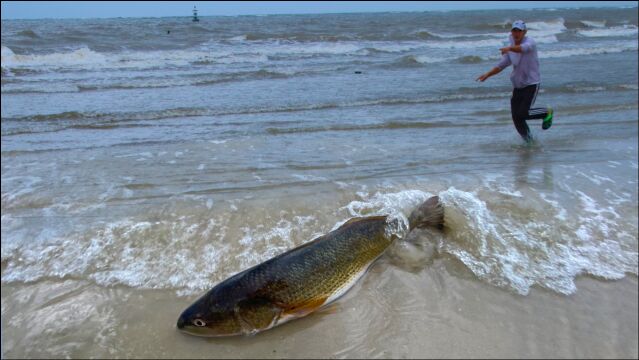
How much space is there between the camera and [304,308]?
9.71ft

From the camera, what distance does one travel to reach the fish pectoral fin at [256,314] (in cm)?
276

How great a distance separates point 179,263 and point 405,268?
176 centimetres

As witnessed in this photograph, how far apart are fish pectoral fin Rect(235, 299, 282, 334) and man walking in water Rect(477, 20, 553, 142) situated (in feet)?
17.7

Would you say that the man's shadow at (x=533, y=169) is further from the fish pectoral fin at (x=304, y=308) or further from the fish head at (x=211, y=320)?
the fish head at (x=211, y=320)

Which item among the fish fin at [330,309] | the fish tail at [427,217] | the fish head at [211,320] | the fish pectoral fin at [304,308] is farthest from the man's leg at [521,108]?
the fish head at [211,320]

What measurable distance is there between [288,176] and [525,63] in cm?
404

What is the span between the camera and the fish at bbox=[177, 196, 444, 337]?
9.06ft

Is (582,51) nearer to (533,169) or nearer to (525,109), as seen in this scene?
(525,109)

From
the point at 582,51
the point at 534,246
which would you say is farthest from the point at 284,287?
the point at 582,51

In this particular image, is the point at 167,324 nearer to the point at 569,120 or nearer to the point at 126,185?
the point at 126,185

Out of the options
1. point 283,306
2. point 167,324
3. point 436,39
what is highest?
point 436,39

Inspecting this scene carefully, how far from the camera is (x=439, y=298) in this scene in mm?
3227

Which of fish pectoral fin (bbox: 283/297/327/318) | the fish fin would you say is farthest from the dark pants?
fish pectoral fin (bbox: 283/297/327/318)

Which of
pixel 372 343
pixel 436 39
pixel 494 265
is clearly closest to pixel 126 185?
pixel 372 343
